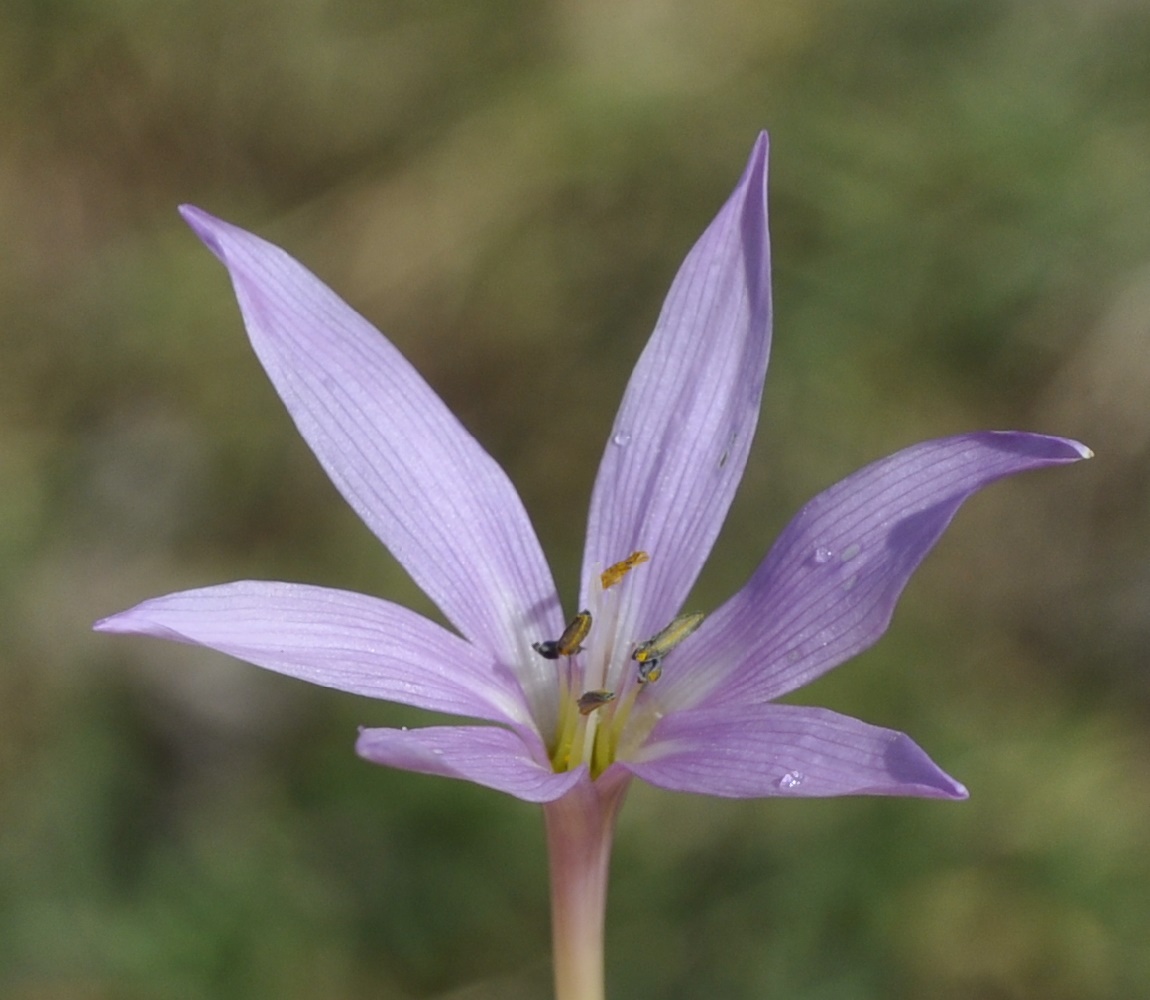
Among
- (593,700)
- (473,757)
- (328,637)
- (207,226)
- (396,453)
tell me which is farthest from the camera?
(396,453)

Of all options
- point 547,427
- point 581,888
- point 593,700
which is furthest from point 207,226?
point 547,427

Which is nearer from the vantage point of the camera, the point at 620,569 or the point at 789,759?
the point at 789,759

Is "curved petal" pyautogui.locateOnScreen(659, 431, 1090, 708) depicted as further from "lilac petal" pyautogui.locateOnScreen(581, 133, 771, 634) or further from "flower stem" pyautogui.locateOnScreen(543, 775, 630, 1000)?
"flower stem" pyautogui.locateOnScreen(543, 775, 630, 1000)

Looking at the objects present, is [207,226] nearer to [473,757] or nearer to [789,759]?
[473,757]

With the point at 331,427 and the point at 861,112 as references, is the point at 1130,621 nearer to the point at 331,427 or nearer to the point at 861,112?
the point at 861,112

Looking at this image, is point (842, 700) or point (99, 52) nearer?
point (842, 700)

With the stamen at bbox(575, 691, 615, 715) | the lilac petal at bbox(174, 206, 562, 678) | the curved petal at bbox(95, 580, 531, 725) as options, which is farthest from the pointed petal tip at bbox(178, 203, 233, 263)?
the stamen at bbox(575, 691, 615, 715)

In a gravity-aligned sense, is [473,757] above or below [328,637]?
below

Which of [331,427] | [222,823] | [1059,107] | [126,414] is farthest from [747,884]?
[1059,107]
